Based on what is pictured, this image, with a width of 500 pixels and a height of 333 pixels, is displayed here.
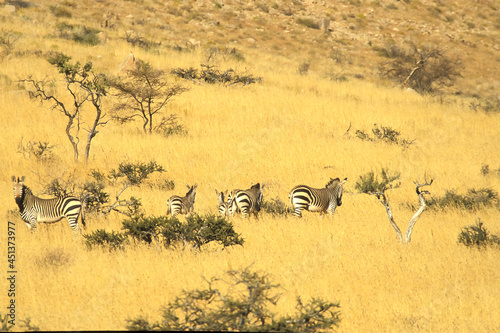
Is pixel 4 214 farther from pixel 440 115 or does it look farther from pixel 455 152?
pixel 440 115

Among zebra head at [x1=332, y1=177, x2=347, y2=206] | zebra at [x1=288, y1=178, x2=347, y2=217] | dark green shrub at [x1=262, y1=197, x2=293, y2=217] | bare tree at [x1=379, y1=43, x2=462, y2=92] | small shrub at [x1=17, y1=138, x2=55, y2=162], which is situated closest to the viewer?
zebra at [x1=288, y1=178, x2=347, y2=217]

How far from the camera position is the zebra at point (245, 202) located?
11875 mm

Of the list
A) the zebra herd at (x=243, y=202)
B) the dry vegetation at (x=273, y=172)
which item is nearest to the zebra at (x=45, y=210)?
the zebra herd at (x=243, y=202)

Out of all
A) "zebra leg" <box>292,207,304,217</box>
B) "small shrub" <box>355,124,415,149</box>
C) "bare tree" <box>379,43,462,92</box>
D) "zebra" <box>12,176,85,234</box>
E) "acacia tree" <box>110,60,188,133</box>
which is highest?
"bare tree" <box>379,43,462,92</box>

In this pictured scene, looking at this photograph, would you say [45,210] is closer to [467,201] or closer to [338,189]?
[338,189]

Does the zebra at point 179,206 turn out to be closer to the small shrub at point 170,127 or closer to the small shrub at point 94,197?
the small shrub at point 94,197

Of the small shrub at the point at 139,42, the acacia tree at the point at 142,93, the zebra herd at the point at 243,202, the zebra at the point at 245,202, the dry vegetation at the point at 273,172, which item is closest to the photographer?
the dry vegetation at the point at 273,172

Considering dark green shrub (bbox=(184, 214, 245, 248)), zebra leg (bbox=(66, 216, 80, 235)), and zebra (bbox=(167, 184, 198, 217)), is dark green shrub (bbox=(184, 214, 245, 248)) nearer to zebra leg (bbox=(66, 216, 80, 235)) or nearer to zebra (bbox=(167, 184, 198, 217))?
zebra (bbox=(167, 184, 198, 217))

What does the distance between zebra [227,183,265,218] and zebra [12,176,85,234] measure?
11.9 feet

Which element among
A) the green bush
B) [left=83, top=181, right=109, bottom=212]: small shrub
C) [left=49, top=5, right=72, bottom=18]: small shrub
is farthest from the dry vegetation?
[left=83, top=181, right=109, bottom=212]: small shrub

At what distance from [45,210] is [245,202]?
4.49 metres

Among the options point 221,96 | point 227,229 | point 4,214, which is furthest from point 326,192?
point 221,96

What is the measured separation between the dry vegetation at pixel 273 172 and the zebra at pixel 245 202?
14.5 inches

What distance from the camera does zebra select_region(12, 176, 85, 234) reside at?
401 inches
